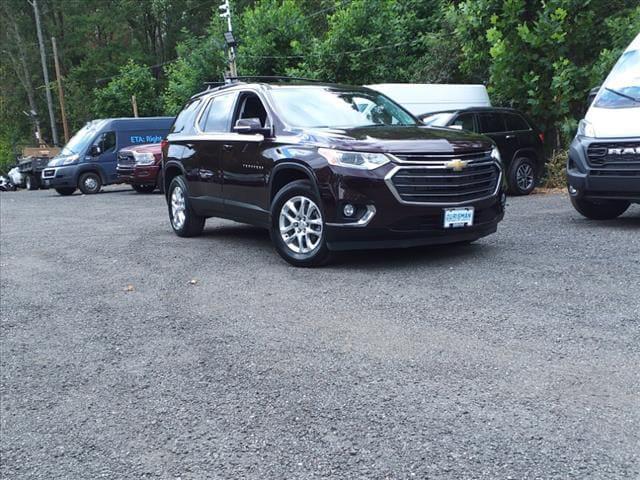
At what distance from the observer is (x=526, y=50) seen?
562 inches

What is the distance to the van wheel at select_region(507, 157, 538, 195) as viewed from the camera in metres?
13.3

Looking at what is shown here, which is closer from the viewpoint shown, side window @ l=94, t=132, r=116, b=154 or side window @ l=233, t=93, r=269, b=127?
side window @ l=233, t=93, r=269, b=127

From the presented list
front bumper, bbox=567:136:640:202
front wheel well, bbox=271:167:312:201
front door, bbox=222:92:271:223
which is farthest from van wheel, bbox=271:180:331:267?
front bumper, bbox=567:136:640:202

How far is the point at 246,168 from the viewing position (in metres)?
7.62

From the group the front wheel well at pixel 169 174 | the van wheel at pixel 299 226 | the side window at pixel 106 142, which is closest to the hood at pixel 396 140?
the van wheel at pixel 299 226

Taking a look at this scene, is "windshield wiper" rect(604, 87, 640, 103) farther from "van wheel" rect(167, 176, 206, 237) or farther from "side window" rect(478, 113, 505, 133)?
"van wheel" rect(167, 176, 206, 237)

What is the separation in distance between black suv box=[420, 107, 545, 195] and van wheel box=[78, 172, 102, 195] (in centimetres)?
1234

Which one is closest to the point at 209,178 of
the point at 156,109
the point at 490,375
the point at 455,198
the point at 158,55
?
the point at 455,198

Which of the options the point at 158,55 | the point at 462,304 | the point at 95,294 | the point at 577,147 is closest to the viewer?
the point at 462,304

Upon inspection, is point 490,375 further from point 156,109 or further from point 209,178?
point 156,109

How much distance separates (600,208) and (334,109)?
12.7ft

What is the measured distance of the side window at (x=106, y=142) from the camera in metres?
21.4

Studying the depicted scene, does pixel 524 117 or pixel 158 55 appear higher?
pixel 158 55

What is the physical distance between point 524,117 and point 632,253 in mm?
7580
